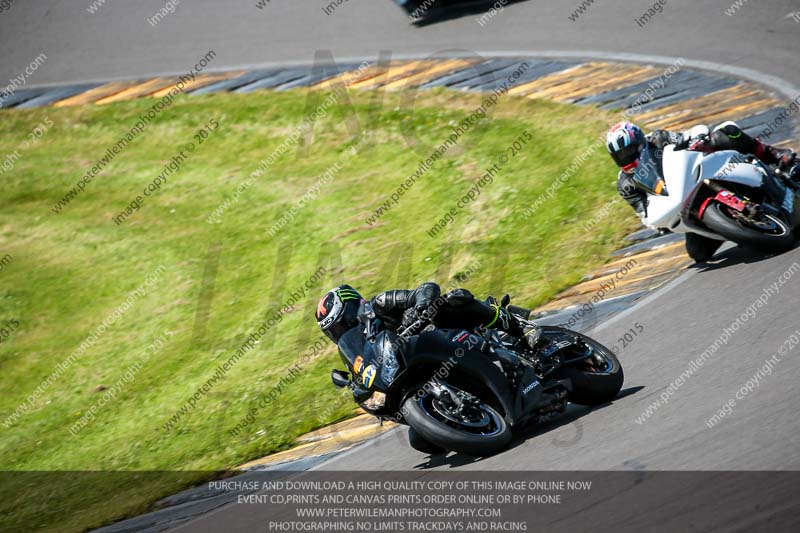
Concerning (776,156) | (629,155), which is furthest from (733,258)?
(629,155)

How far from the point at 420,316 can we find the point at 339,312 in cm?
67

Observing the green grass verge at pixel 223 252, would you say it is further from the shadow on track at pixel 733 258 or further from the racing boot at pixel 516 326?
the racing boot at pixel 516 326

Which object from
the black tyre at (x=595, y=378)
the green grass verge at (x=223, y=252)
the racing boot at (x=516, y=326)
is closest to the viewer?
the black tyre at (x=595, y=378)

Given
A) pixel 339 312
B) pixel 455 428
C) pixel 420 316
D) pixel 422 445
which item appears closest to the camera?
pixel 455 428

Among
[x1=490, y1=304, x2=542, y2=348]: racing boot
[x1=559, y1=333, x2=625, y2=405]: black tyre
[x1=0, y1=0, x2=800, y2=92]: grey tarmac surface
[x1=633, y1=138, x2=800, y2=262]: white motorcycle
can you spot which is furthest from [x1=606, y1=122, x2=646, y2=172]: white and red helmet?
[x1=0, y1=0, x2=800, y2=92]: grey tarmac surface

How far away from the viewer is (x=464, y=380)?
21.8 feet

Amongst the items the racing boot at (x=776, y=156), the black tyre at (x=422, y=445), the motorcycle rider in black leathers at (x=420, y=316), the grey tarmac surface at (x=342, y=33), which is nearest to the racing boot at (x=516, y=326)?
the motorcycle rider in black leathers at (x=420, y=316)

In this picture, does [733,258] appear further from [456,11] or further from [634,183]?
[456,11]

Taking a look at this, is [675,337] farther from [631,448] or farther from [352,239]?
[352,239]

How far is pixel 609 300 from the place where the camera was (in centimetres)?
962

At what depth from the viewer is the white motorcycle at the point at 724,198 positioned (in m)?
8.53

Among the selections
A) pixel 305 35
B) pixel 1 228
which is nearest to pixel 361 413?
pixel 1 228

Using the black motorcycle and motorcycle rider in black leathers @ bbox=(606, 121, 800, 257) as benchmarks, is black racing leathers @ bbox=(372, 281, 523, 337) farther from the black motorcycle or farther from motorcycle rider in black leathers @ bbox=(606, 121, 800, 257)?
motorcycle rider in black leathers @ bbox=(606, 121, 800, 257)

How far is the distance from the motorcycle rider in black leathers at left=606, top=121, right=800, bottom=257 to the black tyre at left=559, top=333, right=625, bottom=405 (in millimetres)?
2699
